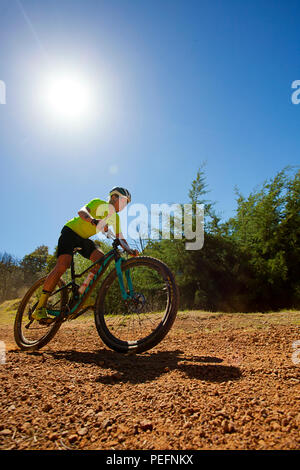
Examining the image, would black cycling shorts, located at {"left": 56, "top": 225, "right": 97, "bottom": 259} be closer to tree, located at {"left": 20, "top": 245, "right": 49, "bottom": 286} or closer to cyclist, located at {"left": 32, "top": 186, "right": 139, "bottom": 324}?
cyclist, located at {"left": 32, "top": 186, "right": 139, "bottom": 324}

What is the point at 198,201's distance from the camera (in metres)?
11.6

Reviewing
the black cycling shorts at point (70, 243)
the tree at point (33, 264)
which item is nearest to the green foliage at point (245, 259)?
the black cycling shorts at point (70, 243)

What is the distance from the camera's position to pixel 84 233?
3.80m

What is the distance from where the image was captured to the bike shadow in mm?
2115

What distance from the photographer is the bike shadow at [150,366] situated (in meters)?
2.12

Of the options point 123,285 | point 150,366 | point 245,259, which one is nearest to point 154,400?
point 150,366

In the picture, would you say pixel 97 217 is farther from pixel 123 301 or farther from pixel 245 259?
pixel 245 259

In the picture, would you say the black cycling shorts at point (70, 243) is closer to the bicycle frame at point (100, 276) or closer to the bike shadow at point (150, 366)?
the bicycle frame at point (100, 276)

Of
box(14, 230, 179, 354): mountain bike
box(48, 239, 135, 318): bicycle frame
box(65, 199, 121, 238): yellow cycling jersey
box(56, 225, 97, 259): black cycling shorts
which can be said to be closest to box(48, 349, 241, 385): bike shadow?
box(14, 230, 179, 354): mountain bike

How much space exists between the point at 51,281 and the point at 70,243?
2.04 ft
